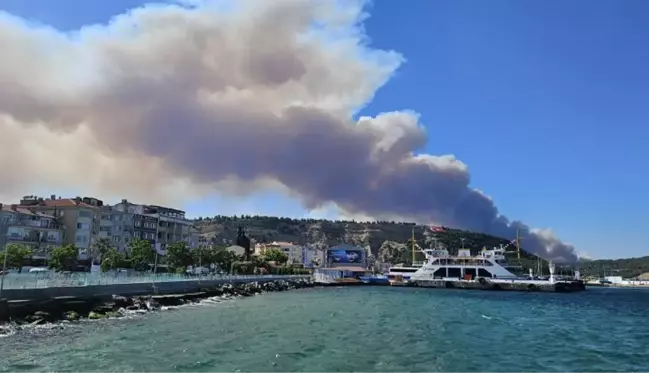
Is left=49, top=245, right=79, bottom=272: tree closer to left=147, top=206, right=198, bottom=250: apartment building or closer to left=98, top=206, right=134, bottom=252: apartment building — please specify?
left=98, top=206, right=134, bottom=252: apartment building

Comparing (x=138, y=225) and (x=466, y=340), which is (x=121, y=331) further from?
(x=138, y=225)

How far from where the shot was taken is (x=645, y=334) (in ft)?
147

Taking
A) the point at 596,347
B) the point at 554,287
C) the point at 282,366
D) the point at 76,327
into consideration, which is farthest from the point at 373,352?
the point at 554,287

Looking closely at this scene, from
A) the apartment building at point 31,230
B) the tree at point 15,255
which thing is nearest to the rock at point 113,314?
the tree at point 15,255

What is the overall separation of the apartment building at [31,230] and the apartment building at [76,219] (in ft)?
6.37

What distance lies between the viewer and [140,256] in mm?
95625

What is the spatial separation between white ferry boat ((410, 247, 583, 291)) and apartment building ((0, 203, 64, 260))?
99.0 metres

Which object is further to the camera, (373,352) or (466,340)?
(466,340)

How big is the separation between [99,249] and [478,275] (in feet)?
327

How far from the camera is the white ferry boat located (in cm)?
13350

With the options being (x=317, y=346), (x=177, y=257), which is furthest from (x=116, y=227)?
(x=317, y=346)

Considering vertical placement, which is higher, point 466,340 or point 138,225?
point 138,225

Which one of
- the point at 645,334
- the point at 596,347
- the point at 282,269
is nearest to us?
the point at 596,347

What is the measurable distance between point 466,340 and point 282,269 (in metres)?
146
